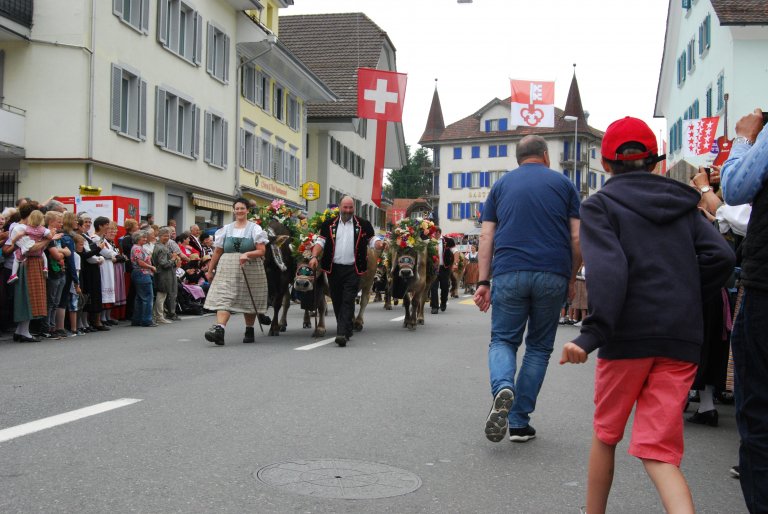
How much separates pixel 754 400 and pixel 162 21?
27167mm

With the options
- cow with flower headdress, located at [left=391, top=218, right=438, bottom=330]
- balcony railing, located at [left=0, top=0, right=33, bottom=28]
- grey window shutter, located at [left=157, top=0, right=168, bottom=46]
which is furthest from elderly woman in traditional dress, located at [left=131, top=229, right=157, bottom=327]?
grey window shutter, located at [left=157, top=0, right=168, bottom=46]

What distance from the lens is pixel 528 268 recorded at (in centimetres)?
636

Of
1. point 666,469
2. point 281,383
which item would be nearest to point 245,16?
point 281,383

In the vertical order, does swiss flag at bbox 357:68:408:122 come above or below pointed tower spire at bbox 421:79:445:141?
below

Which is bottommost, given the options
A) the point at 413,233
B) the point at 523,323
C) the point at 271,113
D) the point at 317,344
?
the point at 317,344

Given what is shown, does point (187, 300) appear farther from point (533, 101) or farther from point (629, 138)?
point (533, 101)

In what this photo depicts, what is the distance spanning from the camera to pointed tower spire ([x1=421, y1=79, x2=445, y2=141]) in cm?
10294

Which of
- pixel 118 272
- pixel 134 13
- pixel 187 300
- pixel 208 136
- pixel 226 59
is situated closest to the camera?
pixel 118 272

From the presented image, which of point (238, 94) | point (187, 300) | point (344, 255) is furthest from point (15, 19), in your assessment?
point (344, 255)

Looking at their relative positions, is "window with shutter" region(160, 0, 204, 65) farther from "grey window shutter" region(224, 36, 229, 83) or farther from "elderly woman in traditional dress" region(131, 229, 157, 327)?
"elderly woman in traditional dress" region(131, 229, 157, 327)

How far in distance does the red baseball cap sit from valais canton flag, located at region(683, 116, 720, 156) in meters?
18.0

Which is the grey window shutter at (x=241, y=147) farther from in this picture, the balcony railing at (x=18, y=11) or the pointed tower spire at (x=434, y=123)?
the pointed tower spire at (x=434, y=123)

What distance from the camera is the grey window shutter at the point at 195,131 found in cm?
3158

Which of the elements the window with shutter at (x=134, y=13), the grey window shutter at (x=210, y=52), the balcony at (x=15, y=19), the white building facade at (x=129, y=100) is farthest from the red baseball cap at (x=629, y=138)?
the grey window shutter at (x=210, y=52)
